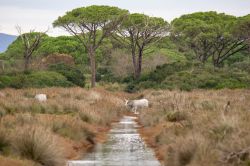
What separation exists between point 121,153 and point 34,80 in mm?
36863

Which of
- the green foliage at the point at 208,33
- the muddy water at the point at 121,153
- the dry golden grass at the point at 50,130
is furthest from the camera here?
the green foliage at the point at 208,33

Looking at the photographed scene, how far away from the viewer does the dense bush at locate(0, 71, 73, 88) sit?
50.8m

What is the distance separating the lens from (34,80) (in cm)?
5403

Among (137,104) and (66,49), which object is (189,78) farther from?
(66,49)

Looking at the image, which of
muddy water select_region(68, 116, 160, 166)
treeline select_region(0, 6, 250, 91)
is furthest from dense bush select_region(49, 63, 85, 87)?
muddy water select_region(68, 116, 160, 166)

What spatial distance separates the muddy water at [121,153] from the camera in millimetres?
16016

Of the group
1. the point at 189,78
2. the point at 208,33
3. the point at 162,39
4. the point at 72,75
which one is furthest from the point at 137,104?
the point at 162,39

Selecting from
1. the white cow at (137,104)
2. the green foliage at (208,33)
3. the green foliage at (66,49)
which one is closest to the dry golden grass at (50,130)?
the white cow at (137,104)

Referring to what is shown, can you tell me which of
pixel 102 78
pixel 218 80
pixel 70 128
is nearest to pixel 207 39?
pixel 102 78

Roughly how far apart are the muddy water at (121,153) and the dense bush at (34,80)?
1073 inches

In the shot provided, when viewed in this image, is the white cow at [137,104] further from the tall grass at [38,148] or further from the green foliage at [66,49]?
the green foliage at [66,49]

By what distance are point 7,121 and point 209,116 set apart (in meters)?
6.97

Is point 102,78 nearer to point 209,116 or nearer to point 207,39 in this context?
point 207,39

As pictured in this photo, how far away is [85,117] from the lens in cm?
2683
